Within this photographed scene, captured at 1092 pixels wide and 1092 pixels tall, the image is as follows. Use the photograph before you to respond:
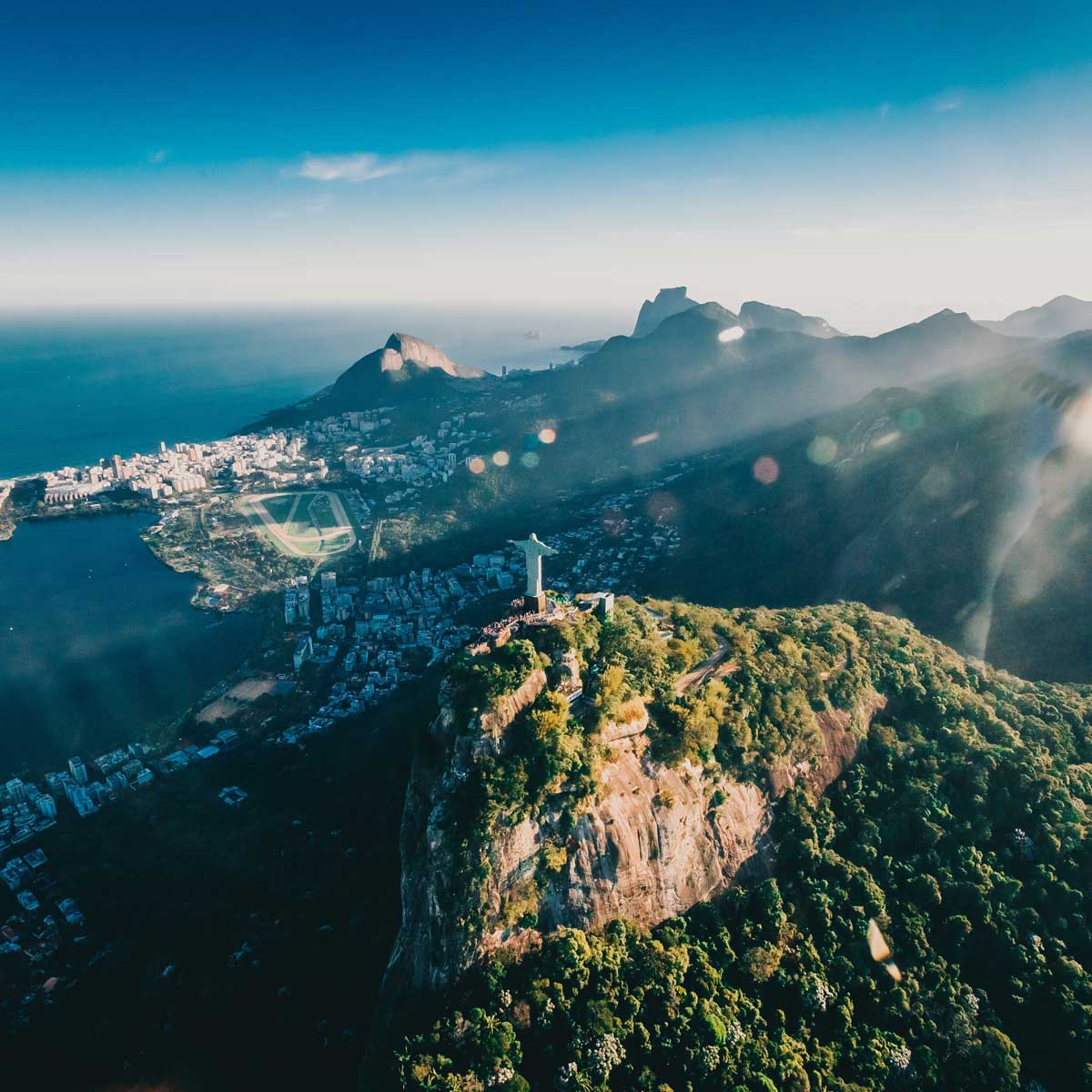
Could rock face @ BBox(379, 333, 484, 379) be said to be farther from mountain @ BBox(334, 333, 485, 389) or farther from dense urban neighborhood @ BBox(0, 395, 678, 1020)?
dense urban neighborhood @ BBox(0, 395, 678, 1020)

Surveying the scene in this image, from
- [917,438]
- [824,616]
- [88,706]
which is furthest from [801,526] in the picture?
[88,706]

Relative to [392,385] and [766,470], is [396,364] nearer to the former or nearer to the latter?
[392,385]

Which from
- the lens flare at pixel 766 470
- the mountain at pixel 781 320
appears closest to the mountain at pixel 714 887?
the lens flare at pixel 766 470

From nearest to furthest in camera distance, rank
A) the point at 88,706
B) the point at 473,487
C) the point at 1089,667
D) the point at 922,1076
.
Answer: the point at 922,1076
the point at 1089,667
the point at 88,706
the point at 473,487

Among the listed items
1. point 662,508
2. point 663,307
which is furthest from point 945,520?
point 663,307

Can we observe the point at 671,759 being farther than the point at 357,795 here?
No

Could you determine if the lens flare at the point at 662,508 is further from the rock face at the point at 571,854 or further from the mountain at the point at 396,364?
the mountain at the point at 396,364

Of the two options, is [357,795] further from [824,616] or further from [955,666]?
[955,666]

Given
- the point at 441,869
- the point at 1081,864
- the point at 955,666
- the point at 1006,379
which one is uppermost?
the point at 1006,379
